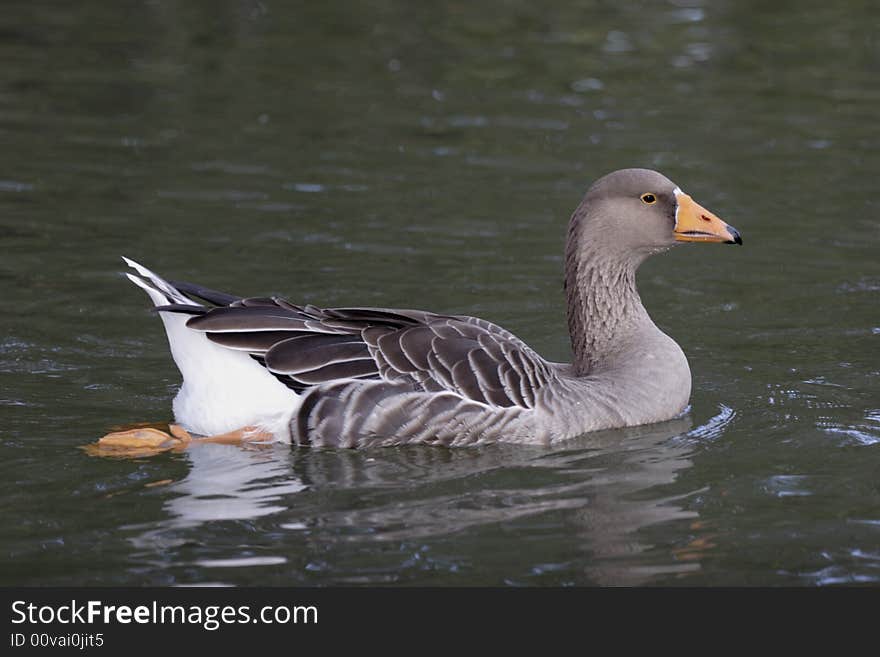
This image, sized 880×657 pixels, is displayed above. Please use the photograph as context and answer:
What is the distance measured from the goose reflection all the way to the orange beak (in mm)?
1149

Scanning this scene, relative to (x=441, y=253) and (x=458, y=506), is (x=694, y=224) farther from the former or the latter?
(x=441, y=253)

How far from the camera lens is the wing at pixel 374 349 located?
7707mm

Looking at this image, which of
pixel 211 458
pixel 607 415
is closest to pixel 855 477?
pixel 607 415

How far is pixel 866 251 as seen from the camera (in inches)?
458

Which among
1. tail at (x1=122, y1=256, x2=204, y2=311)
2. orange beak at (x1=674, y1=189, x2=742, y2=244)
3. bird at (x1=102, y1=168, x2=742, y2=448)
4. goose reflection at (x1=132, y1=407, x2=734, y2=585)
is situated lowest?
goose reflection at (x1=132, y1=407, x2=734, y2=585)

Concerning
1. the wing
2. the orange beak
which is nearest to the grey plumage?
the wing

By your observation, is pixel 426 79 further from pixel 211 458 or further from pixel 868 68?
pixel 211 458

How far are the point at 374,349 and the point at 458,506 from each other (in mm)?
1203

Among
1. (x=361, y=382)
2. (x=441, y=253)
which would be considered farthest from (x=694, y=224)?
(x=441, y=253)

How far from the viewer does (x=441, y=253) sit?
11.5 m

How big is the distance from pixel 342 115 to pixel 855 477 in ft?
29.5

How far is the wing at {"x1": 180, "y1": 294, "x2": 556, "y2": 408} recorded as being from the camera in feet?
25.3

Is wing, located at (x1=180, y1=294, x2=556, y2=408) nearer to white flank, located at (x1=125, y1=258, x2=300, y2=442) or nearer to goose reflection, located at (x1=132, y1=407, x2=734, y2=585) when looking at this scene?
white flank, located at (x1=125, y1=258, x2=300, y2=442)

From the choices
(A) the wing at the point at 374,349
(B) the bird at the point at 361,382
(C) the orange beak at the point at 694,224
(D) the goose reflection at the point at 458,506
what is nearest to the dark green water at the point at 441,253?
(D) the goose reflection at the point at 458,506
